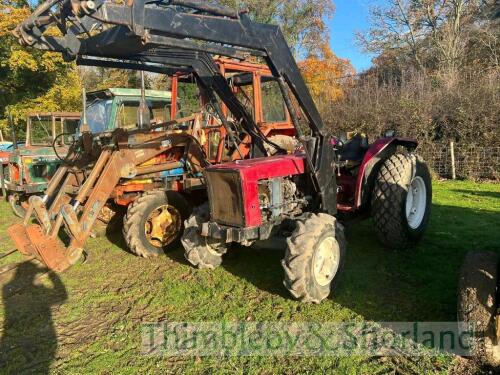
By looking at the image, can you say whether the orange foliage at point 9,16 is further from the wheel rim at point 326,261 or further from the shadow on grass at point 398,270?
the wheel rim at point 326,261

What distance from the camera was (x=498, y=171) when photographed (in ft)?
36.1

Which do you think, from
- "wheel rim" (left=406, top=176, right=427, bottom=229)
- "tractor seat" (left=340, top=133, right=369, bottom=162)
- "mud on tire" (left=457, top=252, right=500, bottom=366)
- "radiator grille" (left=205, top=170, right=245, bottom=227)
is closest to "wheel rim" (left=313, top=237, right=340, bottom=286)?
"radiator grille" (left=205, top=170, right=245, bottom=227)

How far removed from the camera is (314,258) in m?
3.80

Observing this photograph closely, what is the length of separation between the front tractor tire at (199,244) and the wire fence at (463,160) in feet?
30.0

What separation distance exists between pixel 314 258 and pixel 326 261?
0.84 feet

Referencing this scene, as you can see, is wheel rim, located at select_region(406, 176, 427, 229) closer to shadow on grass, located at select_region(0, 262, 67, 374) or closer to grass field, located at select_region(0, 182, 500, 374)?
grass field, located at select_region(0, 182, 500, 374)

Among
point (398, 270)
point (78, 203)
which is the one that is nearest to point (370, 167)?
point (398, 270)

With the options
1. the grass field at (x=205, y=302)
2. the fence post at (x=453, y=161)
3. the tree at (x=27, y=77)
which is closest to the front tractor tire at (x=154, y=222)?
the grass field at (x=205, y=302)

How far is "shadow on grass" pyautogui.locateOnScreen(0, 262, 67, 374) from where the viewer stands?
11.0 feet

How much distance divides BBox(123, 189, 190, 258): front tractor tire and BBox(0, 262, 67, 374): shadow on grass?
102cm

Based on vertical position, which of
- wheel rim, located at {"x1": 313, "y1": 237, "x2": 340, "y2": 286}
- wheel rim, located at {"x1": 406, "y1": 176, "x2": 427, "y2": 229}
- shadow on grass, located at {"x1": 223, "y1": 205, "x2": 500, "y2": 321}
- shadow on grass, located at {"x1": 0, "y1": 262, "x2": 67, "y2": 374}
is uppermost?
wheel rim, located at {"x1": 406, "y1": 176, "x2": 427, "y2": 229}

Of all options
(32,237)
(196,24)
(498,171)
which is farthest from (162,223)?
(498,171)

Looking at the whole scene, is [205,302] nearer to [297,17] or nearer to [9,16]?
[9,16]

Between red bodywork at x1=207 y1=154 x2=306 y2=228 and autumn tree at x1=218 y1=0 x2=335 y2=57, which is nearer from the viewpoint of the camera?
red bodywork at x1=207 y1=154 x2=306 y2=228
